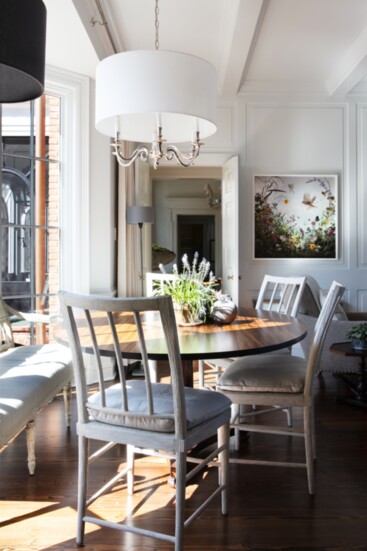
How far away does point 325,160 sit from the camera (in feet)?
18.0

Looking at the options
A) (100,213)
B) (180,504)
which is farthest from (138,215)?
(180,504)

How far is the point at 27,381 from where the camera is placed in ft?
7.66

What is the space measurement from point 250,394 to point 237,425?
0.23 metres

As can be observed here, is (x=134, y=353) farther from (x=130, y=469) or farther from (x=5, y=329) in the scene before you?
(x=5, y=329)

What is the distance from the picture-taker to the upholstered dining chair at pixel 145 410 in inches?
61.1

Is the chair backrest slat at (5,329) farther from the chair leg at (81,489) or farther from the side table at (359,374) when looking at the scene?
the side table at (359,374)

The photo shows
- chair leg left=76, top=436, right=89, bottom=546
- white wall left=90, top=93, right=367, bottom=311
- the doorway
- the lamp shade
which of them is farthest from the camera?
the doorway

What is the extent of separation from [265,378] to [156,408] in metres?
0.73

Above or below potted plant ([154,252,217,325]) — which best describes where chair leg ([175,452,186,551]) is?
below

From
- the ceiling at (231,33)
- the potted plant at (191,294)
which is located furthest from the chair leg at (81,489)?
the ceiling at (231,33)

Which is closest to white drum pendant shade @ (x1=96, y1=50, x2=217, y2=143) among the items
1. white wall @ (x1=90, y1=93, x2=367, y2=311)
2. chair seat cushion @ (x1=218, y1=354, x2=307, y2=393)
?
chair seat cushion @ (x1=218, y1=354, x2=307, y2=393)

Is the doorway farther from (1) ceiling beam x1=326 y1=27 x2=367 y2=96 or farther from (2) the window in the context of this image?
(2) the window

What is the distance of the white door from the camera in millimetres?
5082

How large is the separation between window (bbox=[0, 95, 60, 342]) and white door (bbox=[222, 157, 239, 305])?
1.92 meters
